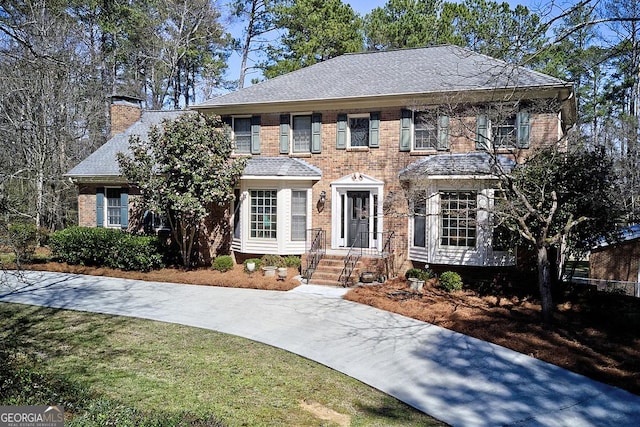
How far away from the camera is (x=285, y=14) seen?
94.0ft

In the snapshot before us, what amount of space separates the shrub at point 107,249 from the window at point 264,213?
3.45m

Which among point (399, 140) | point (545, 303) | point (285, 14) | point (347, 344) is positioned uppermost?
point (285, 14)

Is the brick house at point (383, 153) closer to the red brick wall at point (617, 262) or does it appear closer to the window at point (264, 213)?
the window at point (264, 213)

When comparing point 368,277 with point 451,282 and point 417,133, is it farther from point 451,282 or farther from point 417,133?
point 417,133

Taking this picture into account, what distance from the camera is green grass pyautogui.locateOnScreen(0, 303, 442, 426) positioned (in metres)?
4.76

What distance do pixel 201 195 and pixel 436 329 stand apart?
8614 mm

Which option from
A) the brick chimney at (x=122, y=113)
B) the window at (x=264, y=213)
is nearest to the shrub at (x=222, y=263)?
the window at (x=264, y=213)

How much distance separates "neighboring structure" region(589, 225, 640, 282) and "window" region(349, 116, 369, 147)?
836 cm

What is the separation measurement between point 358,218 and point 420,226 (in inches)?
85.4

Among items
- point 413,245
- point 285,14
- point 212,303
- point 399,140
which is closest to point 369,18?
point 285,14

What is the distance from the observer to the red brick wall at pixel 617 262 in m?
14.6

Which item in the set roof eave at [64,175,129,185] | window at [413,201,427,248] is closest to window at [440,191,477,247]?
window at [413,201,427,248]

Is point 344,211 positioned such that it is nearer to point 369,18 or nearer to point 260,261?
point 260,261

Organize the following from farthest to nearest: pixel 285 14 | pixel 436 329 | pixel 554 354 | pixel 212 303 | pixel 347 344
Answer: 1. pixel 285 14
2. pixel 212 303
3. pixel 436 329
4. pixel 347 344
5. pixel 554 354
